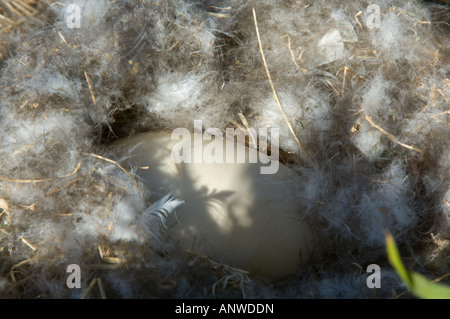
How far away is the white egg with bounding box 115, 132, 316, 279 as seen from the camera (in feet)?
4.07

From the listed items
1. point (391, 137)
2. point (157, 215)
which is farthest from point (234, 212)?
point (391, 137)

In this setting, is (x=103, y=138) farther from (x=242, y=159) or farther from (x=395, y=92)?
(x=395, y=92)

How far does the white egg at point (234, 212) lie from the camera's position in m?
1.24

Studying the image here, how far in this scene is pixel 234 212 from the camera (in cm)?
126

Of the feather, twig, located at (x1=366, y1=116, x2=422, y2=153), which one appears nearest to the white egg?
the feather

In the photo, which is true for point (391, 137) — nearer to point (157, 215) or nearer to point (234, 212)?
point (234, 212)

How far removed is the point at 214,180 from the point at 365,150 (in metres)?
0.63

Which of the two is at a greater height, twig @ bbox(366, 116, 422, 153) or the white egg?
twig @ bbox(366, 116, 422, 153)

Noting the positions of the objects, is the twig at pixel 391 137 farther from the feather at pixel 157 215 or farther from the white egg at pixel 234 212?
the feather at pixel 157 215

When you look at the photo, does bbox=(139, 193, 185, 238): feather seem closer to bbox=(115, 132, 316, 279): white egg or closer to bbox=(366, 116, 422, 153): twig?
bbox=(115, 132, 316, 279): white egg

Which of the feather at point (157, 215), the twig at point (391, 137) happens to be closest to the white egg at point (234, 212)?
the feather at point (157, 215)

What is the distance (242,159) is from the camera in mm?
1365

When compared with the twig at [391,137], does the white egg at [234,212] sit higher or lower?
lower

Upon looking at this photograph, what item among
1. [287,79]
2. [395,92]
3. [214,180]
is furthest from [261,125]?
[395,92]
